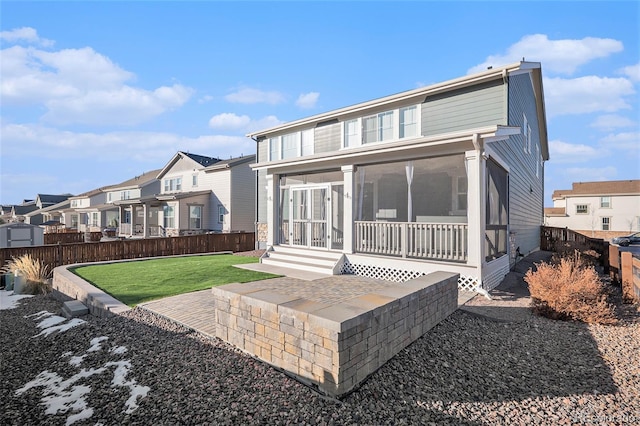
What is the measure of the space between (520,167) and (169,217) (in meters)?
24.7

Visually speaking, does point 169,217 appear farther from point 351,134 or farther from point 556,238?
point 556,238

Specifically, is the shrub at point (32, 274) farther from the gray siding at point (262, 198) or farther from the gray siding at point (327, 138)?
the gray siding at point (327, 138)

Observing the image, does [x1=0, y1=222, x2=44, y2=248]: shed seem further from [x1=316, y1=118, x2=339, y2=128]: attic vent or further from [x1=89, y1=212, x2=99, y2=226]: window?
[x1=89, y1=212, x2=99, y2=226]: window

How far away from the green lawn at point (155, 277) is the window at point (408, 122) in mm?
7641

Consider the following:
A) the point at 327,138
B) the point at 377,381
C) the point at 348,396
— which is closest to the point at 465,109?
the point at 327,138


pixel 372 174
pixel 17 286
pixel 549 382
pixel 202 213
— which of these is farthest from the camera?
pixel 202 213

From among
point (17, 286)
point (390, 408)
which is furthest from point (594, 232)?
point (17, 286)

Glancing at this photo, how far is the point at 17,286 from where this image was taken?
33.8 feet

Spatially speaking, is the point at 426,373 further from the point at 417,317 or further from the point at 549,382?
the point at 549,382

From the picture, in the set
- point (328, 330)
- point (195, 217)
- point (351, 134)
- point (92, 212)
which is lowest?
point (328, 330)

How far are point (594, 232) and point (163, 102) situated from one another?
44028 millimetres

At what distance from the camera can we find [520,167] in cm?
1377

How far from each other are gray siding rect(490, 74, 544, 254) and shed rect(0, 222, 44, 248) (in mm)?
Result: 19204

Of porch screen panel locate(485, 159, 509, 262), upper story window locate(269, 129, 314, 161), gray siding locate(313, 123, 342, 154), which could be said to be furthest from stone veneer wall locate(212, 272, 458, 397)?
upper story window locate(269, 129, 314, 161)
